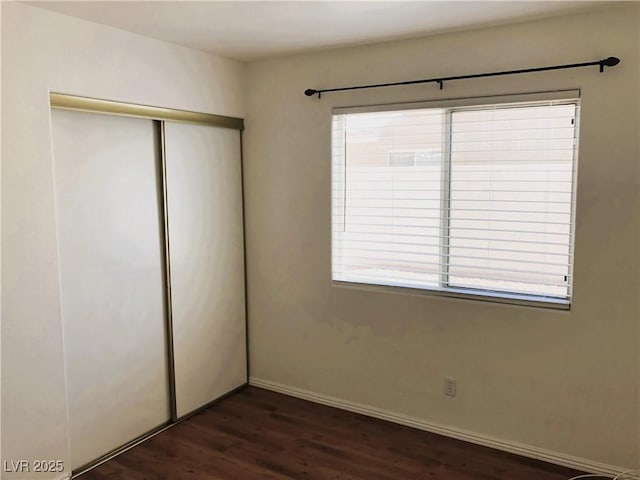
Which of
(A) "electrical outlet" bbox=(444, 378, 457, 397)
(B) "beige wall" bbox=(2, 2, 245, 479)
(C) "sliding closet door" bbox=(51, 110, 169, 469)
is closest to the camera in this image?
(B) "beige wall" bbox=(2, 2, 245, 479)

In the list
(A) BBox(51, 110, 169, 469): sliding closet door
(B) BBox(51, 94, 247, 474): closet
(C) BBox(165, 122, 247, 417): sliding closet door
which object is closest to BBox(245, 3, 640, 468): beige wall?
(C) BBox(165, 122, 247, 417): sliding closet door

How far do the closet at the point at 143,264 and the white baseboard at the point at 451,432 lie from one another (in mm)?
462

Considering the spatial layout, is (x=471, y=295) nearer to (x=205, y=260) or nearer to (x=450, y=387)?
(x=450, y=387)

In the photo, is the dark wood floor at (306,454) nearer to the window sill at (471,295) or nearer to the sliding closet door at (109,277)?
Answer: the sliding closet door at (109,277)

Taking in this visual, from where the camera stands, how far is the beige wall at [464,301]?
2633mm

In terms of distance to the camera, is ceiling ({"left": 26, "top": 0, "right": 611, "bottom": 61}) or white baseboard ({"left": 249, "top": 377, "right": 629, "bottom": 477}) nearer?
ceiling ({"left": 26, "top": 0, "right": 611, "bottom": 61})

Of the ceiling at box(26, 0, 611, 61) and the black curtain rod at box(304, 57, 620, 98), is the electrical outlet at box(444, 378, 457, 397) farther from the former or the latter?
the ceiling at box(26, 0, 611, 61)

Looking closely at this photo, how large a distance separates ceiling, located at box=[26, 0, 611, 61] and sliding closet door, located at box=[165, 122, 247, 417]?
0.63m

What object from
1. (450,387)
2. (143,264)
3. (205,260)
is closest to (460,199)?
(450,387)

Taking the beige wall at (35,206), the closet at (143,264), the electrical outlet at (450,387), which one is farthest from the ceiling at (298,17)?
the electrical outlet at (450,387)

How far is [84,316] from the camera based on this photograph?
2828 millimetres

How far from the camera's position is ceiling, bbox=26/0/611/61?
2477 millimetres

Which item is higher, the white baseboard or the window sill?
the window sill

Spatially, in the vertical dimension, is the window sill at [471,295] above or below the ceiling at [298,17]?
below
